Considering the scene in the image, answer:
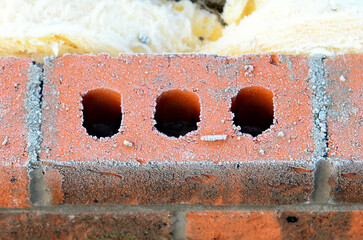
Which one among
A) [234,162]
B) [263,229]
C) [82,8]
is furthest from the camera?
[82,8]

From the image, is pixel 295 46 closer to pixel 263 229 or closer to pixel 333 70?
pixel 333 70

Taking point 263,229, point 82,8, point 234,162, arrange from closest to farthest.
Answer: point 234,162 → point 263,229 → point 82,8

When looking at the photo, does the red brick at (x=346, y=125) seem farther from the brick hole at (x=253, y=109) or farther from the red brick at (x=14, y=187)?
the red brick at (x=14, y=187)

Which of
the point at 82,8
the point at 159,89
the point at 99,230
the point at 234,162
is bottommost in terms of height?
the point at 99,230

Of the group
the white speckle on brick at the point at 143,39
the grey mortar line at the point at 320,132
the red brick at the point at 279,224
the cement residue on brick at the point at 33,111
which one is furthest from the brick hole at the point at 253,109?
the cement residue on brick at the point at 33,111

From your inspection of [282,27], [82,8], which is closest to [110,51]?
[82,8]

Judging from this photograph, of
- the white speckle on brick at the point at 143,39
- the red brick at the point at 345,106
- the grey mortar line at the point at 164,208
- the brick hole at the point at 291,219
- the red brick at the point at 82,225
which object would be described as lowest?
the red brick at the point at 82,225

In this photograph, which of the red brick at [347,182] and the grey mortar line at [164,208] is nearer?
the red brick at [347,182]
